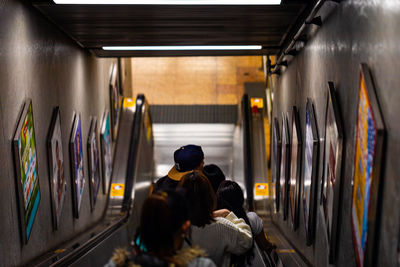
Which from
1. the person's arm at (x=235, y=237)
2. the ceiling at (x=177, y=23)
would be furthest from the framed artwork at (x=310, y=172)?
the person's arm at (x=235, y=237)

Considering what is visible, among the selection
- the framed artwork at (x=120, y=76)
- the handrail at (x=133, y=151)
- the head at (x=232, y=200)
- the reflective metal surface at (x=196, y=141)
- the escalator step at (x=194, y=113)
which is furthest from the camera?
the escalator step at (x=194, y=113)

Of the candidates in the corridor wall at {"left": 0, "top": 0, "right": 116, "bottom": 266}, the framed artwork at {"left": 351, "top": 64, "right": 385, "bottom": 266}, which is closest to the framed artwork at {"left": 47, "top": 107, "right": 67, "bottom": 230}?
the corridor wall at {"left": 0, "top": 0, "right": 116, "bottom": 266}

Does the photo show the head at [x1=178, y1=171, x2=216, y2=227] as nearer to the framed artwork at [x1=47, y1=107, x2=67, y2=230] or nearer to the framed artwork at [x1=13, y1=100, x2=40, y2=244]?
the framed artwork at [x1=13, y1=100, x2=40, y2=244]

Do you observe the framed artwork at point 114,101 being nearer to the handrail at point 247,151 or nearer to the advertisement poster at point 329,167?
the handrail at point 247,151

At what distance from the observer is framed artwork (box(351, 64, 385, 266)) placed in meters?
2.87

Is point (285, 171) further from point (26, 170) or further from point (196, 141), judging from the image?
point (196, 141)

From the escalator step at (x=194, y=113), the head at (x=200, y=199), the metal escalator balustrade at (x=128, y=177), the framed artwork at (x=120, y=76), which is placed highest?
the framed artwork at (x=120, y=76)

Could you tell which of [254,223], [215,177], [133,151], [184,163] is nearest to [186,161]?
[184,163]

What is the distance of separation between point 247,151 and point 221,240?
729 cm

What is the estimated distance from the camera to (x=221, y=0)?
193 inches

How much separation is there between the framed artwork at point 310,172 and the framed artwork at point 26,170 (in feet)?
8.48

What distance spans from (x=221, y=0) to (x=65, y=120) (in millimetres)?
→ 2767

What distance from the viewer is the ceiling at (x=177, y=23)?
5.23 meters

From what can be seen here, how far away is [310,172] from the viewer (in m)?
5.04
